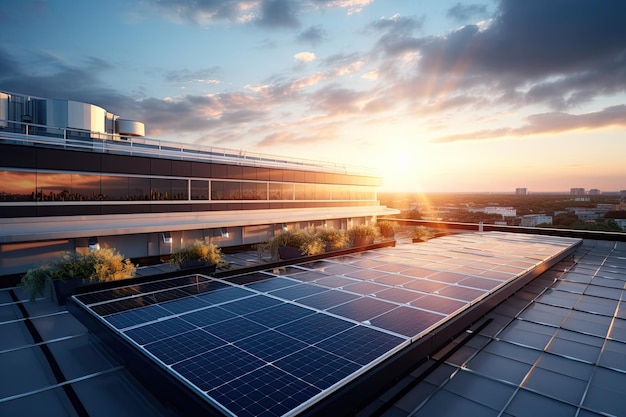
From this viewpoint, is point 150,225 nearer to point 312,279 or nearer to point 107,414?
point 312,279

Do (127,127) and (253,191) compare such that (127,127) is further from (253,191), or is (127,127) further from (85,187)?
(85,187)

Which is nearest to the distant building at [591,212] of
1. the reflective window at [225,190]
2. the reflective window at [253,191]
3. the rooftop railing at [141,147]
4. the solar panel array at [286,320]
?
the rooftop railing at [141,147]

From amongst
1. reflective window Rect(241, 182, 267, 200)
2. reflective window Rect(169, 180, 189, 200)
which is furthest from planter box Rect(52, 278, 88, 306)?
reflective window Rect(241, 182, 267, 200)

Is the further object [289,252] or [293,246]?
[293,246]

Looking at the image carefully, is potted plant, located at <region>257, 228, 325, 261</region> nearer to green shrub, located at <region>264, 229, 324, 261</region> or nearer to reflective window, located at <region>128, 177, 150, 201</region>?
green shrub, located at <region>264, 229, 324, 261</region>

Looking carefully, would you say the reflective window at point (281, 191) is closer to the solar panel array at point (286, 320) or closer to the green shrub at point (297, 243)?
the green shrub at point (297, 243)

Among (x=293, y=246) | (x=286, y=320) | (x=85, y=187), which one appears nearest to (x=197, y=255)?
(x=293, y=246)

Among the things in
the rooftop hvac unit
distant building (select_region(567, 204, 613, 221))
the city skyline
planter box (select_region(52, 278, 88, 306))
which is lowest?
planter box (select_region(52, 278, 88, 306))
